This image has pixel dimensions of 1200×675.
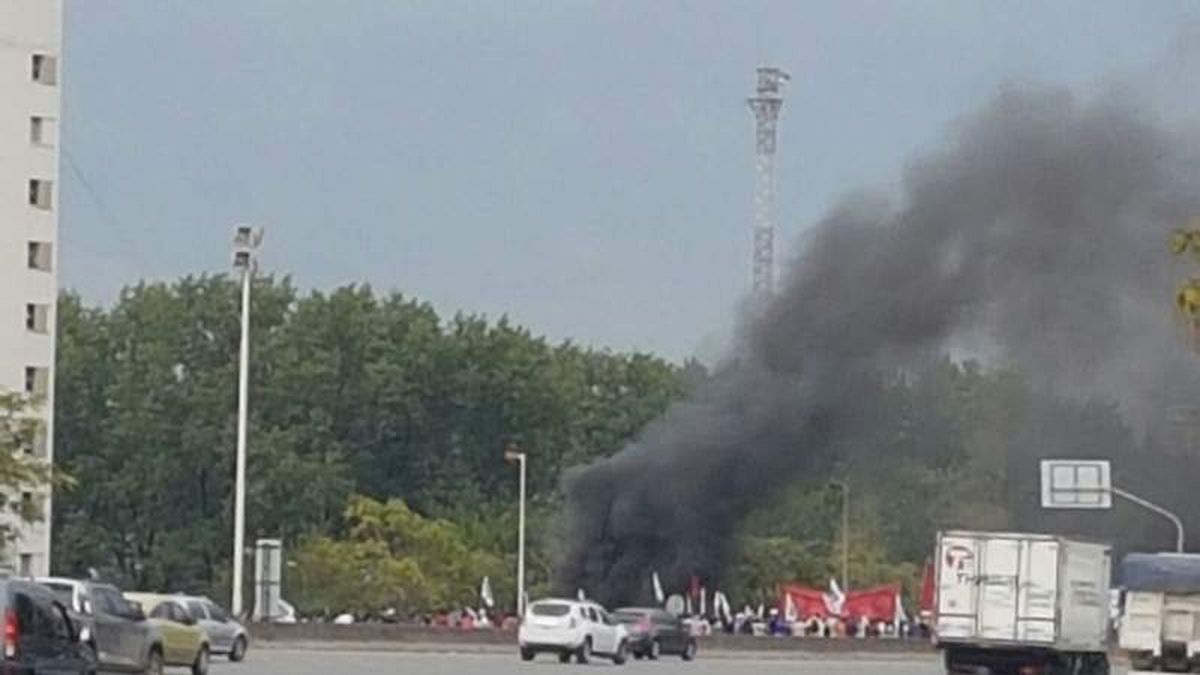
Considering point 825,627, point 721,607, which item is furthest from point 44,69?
point 825,627

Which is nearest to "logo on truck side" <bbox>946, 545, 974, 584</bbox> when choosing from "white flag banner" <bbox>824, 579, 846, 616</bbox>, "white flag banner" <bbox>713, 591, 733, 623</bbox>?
"white flag banner" <bbox>713, 591, 733, 623</bbox>

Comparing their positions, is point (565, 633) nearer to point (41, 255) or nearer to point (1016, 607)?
point (1016, 607)

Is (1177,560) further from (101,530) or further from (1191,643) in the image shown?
(101,530)

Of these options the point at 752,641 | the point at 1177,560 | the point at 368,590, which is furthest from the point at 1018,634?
the point at 368,590

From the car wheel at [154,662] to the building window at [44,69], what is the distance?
48423mm

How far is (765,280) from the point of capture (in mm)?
104812

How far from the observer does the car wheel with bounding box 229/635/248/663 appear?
57.4m

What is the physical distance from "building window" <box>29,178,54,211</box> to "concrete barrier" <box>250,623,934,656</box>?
63.9 ft

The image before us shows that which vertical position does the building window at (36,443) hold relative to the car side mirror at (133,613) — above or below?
above

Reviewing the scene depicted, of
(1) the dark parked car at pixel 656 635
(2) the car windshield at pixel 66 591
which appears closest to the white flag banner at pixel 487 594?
(1) the dark parked car at pixel 656 635

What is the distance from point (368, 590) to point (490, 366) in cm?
1617

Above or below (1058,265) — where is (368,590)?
below

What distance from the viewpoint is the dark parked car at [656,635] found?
2916 inches

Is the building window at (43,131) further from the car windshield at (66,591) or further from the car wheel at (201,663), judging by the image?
the car windshield at (66,591)
